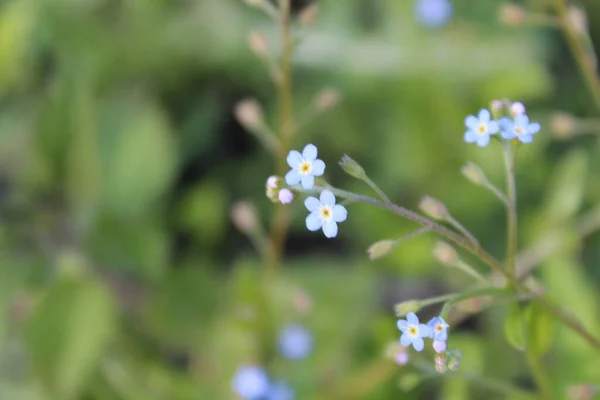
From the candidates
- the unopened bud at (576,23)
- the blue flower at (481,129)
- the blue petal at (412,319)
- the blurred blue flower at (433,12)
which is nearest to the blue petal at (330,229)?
the blue petal at (412,319)

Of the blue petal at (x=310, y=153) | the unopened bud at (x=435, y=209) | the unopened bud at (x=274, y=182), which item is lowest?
the unopened bud at (x=274, y=182)

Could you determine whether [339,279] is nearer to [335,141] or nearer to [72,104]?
[335,141]

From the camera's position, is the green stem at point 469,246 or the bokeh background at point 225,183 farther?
the bokeh background at point 225,183

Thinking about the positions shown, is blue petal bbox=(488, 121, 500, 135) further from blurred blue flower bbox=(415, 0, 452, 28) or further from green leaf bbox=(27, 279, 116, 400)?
blurred blue flower bbox=(415, 0, 452, 28)

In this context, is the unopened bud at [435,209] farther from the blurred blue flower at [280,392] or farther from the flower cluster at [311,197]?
the blurred blue flower at [280,392]

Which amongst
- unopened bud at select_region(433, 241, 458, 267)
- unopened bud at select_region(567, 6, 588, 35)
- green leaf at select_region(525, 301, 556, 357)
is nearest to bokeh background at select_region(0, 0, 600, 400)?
unopened bud at select_region(567, 6, 588, 35)


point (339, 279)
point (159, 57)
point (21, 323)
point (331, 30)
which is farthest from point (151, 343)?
point (331, 30)
